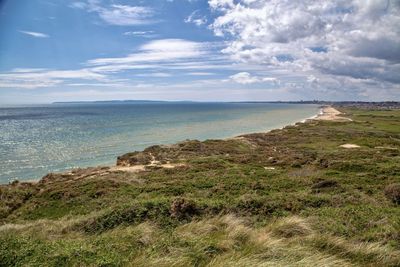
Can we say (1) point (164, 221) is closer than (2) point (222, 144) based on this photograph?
Yes

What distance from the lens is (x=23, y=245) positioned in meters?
6.69

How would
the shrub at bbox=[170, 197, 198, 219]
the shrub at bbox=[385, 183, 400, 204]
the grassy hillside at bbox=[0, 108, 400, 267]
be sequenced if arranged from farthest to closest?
the shrub at bbox=[385, 183, 400, 204] → the shrub at bbox=[170, 197, 198, 219] → the grassy hillside at bbox=[0, 108, 400, 267]

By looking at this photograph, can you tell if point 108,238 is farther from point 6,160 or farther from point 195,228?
point 6,160

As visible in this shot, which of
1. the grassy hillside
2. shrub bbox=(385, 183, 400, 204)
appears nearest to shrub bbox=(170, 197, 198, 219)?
the grassy hillside

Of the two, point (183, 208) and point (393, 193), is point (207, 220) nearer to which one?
point (183, 208)

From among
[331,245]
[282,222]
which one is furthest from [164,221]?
[331,245]

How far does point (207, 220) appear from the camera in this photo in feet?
33.3

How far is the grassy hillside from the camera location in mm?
6242

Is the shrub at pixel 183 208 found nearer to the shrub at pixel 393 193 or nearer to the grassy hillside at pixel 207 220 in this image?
the grassy hillside at pixel 207 220

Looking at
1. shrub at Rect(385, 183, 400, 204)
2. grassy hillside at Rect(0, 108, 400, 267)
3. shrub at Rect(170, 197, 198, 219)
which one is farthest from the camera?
shrub at Rect(385, 183, 400, 204)

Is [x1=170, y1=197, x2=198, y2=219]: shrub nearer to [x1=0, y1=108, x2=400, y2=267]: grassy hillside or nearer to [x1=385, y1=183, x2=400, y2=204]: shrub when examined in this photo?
[x1=0, y1=108, x2=400, y2=267]: grassy hillside

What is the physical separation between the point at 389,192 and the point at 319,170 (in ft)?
30.3

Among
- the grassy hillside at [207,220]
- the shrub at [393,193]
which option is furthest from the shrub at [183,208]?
the shrub at [393,193]

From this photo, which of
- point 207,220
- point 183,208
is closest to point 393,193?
point 207,220
